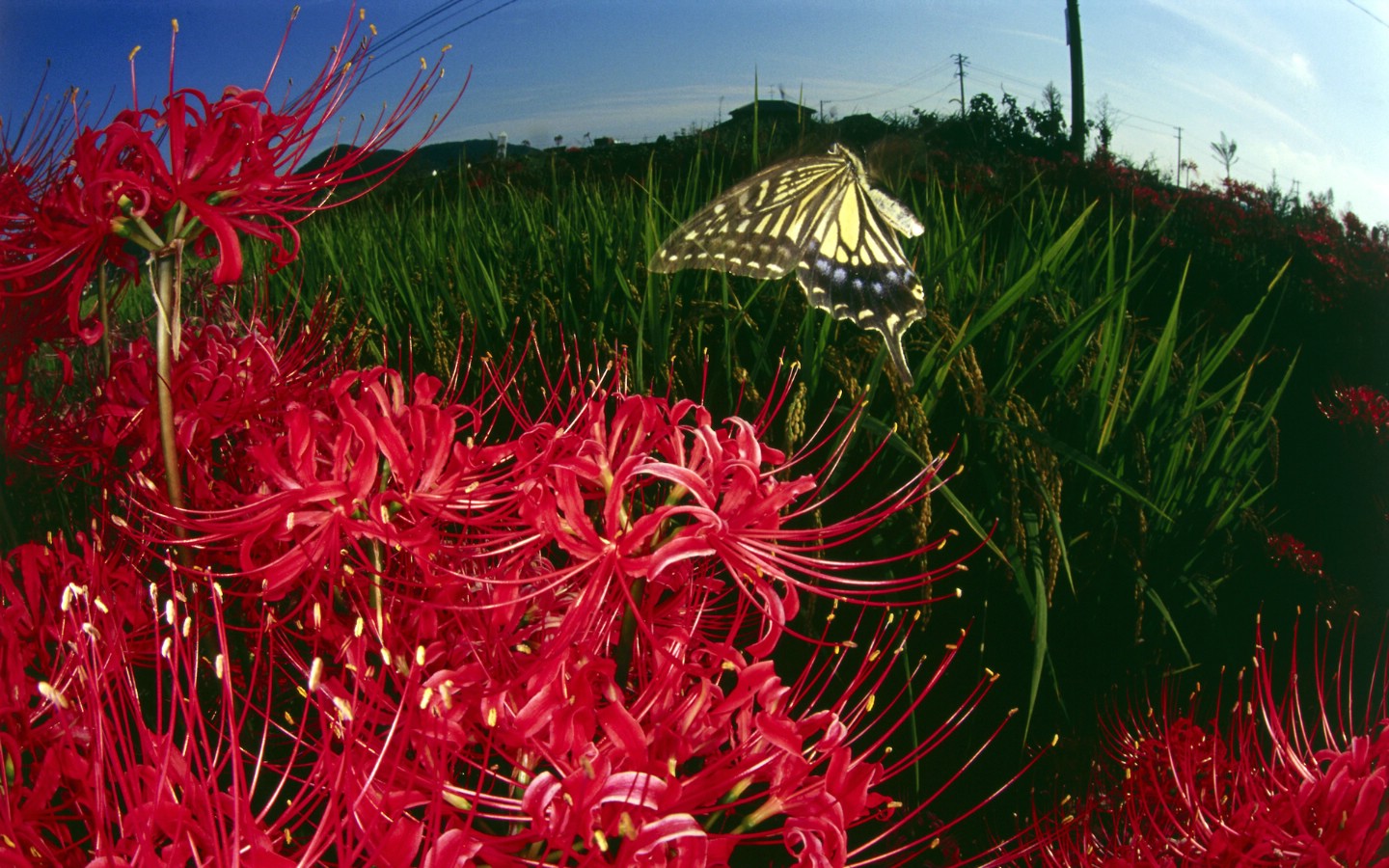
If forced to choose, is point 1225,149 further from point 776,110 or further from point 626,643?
point 626,643

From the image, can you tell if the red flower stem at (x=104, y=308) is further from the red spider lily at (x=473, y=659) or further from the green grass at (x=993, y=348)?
the green grass at (x=993, y=348)

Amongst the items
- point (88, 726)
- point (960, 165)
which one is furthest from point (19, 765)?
→ point (960, 165)

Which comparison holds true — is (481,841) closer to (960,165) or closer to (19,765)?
(19,765)

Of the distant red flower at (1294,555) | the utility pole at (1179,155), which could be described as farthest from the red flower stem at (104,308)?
the distant red flower at (1294,555)

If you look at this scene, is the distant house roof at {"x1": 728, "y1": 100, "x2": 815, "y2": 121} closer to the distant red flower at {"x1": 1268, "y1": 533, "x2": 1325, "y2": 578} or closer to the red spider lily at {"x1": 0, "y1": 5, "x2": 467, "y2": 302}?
the red spider lily at {"x1": 0, "y1": 5, "x2": 467, "y2": 302}

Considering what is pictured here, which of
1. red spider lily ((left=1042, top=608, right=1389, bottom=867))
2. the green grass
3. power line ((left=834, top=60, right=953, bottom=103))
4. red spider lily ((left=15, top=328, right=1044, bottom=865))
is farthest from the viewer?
the green grass

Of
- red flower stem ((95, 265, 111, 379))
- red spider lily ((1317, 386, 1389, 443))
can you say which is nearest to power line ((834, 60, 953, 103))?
red spider lily ((1317, 386, 1389, 443))

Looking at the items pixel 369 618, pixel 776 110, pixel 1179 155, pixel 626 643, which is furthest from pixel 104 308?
pixel 1179 155
